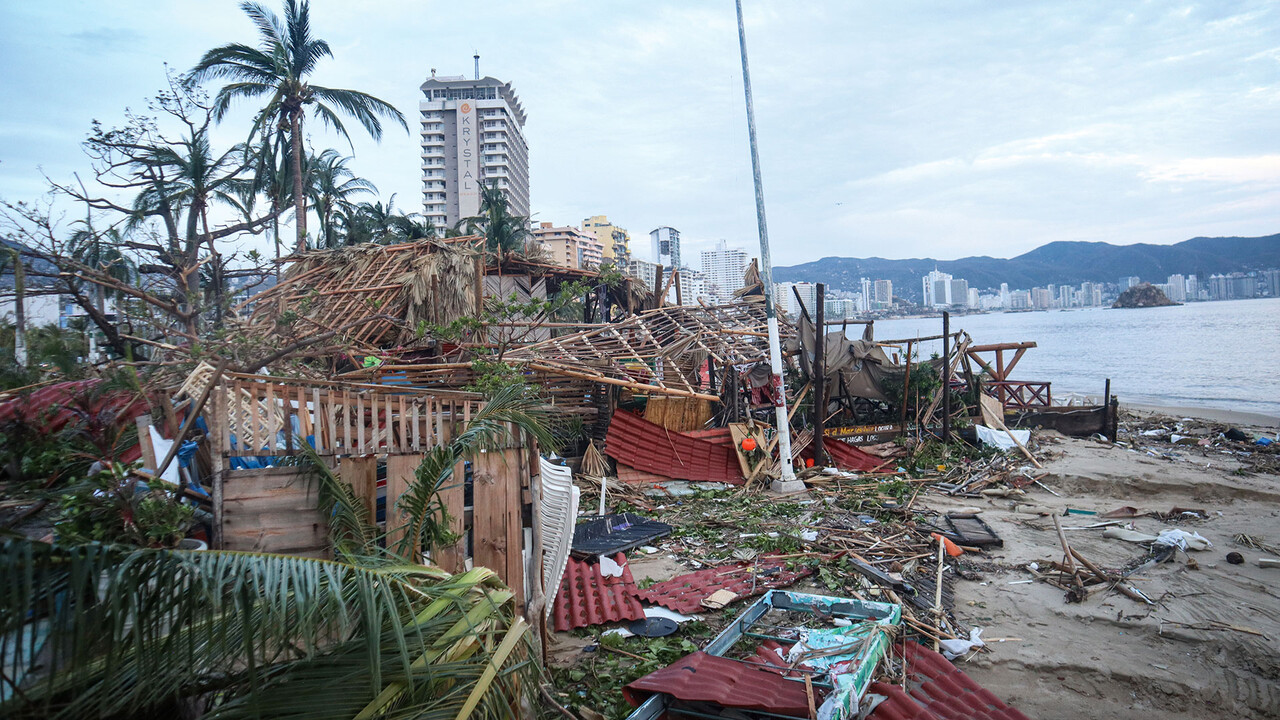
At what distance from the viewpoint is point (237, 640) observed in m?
2.36

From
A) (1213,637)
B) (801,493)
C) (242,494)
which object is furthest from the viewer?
(801,493)

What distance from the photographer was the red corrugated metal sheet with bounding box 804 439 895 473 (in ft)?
46.2

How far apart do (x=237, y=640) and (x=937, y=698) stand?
179 inches

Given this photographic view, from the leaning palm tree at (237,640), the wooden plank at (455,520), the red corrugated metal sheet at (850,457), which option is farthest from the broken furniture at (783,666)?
the red corrugated metal sheet at (850,457)

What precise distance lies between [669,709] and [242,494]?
3.09 meters

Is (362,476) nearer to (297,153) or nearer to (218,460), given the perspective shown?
(218,460)

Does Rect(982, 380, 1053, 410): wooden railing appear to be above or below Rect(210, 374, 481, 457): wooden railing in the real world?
below

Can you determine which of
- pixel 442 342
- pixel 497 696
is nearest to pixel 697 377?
pixel 442 342

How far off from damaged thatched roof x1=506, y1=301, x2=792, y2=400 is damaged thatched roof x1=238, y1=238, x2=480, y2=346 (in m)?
2.66

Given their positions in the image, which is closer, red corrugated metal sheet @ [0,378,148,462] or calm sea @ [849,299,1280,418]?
red corrugated metal sheet @ [0,378,148,462]

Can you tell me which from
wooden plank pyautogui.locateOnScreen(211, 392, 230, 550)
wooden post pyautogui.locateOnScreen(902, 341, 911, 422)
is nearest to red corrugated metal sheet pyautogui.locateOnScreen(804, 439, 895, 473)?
wooden post pyautogui.locateOnScreen(902, 341, 911, 422)

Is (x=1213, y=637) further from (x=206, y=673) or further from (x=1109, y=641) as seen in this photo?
(x=206, y=673)

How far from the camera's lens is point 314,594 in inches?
91.2

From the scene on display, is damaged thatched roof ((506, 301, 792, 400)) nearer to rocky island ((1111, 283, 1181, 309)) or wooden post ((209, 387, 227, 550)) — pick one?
wooden post ((209, 387, 227, 550))
